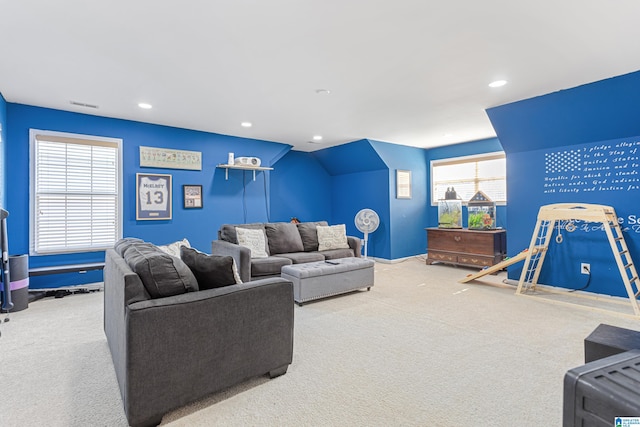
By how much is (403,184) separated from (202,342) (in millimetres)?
5437

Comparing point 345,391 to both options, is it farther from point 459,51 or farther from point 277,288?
point 459,51

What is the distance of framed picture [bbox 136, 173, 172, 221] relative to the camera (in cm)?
467

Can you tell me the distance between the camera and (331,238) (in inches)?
195

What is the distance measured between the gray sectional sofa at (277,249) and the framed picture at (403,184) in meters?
1.91

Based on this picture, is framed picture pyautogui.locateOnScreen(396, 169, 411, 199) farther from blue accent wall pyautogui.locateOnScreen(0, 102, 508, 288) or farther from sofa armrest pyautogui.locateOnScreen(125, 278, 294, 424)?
sofa armrest pyautogui.locateOnScreen(125, 278, 294, 424)

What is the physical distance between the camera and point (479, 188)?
6047 mm

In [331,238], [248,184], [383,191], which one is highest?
[248,184]

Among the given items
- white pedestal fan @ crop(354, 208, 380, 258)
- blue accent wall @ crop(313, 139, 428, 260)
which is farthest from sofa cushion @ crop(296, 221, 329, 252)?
blue accent wall @ crop(313, 139, 428, 260)

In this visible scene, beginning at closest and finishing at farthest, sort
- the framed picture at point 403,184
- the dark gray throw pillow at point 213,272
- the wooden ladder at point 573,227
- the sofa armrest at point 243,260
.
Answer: the dark gray throw pillow at point 213,272 → the wooden ladder at point 573,227 → the sofa armrest at point 243,260 → the framed picture at point 403,184

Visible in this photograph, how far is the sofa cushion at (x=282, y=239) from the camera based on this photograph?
469 centimetres

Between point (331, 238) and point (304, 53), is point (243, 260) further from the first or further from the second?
point (304, 53)

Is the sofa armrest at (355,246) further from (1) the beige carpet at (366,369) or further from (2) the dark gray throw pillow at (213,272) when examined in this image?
(2) the dark gray throw pillow at (213,272)

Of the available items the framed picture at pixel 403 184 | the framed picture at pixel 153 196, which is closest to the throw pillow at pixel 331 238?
the framed picture at pixel 403 184


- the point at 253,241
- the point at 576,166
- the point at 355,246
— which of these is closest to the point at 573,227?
the point at 576,166
